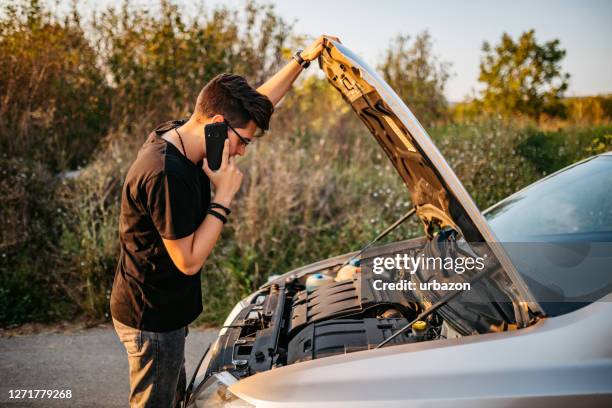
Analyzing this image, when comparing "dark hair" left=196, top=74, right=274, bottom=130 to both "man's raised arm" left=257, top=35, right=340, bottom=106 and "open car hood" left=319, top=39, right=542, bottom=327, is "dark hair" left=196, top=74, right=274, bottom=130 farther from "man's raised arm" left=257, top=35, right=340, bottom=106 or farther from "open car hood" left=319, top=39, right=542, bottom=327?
"man's raised arm" left=257, top=35, right=340, bottom=106

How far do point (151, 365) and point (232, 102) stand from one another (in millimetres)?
1111

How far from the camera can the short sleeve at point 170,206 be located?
72.9 inches

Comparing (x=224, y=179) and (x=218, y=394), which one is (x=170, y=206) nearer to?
(x=224, y=179)

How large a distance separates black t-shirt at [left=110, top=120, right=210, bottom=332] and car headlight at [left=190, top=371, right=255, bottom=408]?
0.29 m

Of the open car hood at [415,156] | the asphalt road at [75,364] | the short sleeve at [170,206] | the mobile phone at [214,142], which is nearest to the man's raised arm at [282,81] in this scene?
the open car hood at [415,156]

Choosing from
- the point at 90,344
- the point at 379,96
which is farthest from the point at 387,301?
the point at 90,344

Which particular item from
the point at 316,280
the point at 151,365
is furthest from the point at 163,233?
the point at 316,280

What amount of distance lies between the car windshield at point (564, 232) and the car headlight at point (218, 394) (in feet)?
3.85

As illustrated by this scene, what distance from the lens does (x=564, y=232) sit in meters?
2.72

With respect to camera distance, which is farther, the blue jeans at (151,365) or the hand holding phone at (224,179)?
the blue jeans at (151,365)

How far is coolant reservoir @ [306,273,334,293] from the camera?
2.95 meters

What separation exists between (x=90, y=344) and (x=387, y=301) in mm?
2997

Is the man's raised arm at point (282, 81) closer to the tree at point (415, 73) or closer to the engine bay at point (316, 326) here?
the engine bay at point (316, 326)

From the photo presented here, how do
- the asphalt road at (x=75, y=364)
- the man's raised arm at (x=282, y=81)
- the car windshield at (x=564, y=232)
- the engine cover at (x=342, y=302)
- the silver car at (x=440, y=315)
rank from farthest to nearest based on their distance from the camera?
the asphalt road at (x=75, y=364) → the man's raised arm at (x=282, y=81) → the engine cover at (x=342, y=302) → the car windshield at (x=564, y=232) → the silver car at (x=440, y=315)
